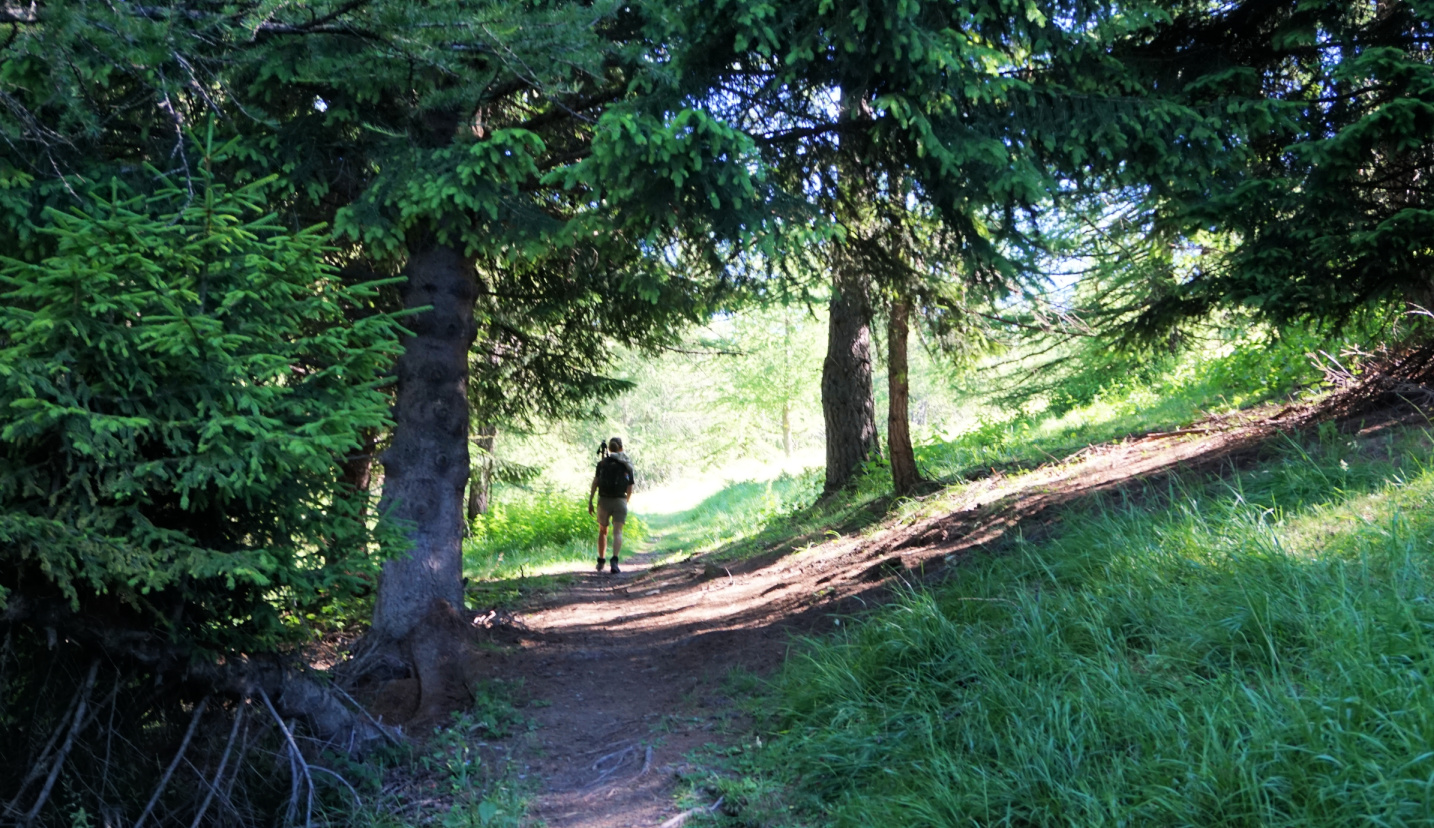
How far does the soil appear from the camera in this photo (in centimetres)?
477

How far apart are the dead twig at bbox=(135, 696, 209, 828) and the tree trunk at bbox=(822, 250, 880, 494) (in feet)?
29.8

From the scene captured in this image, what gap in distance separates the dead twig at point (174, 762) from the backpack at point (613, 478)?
8053 mm

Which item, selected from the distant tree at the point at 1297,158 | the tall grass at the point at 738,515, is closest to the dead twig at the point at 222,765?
the distant tree at the point at 1297,158

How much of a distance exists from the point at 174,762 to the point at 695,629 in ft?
13.8

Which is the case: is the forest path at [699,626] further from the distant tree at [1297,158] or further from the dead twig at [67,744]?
the dead twig at [67,744]

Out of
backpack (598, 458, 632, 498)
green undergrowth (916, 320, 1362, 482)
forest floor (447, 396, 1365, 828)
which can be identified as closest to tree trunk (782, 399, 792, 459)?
green undergrowth (916, 320, 1362, 482)

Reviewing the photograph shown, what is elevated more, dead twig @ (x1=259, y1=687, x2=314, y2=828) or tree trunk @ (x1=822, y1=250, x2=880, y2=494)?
tree trunk @ (x1=822, y1=250, x2=880, y2=494)

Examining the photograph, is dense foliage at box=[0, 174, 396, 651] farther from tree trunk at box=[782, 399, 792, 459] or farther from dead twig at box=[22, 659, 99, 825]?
tree trunk at box=[782, 399, 792, 459]

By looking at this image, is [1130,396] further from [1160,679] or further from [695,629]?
[1160,679]

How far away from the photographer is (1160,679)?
3457mm

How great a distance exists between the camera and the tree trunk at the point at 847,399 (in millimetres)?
12547

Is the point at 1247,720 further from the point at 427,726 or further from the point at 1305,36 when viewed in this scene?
the point at 1305,36

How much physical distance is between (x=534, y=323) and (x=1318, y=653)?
6.63 meters

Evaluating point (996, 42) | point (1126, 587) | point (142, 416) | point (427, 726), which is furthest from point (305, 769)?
point (996, 42)
